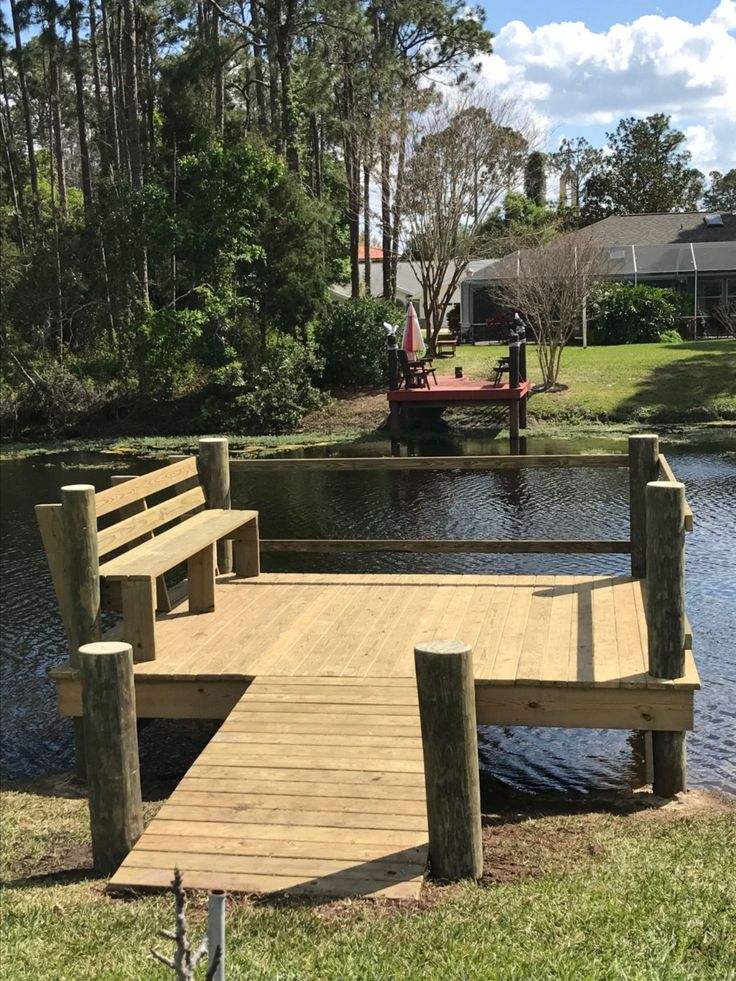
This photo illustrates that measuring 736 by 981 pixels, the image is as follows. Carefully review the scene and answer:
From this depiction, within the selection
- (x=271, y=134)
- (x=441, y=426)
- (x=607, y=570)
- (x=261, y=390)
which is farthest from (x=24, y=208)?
(x=607, y=570)

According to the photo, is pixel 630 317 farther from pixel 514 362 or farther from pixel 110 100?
pixel 110 100

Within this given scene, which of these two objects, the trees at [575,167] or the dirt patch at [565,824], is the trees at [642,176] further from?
the dirt patch at [565,824]

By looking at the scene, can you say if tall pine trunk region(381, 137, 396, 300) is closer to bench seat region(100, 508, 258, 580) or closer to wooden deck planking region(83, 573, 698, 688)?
wooden deck planking region(83, 573, 698, 688)

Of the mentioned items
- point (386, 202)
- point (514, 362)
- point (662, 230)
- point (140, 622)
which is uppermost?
point (662, 230)

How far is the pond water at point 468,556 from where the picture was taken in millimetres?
7094

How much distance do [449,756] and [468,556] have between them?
27.6 ft

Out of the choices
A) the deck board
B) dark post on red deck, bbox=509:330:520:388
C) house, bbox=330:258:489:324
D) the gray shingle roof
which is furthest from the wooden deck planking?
house, bbox=330:258:489:324

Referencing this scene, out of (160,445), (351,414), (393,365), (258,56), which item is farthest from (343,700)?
(258,56)

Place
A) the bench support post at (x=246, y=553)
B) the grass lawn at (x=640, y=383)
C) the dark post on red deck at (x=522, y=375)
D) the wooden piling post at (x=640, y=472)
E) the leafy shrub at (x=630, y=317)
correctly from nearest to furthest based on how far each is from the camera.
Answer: the wooden piling post at (x=640, y=472) < the bench support post at (x=246, y=553) < the dark post on red deck at (x=522, y=375) < the grass lawn at (x=640, y=383) < the leafy shrub at (x=630, y=317)

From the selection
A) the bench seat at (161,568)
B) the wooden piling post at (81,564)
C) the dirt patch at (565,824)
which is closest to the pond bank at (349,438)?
the bench seat at (161,568)

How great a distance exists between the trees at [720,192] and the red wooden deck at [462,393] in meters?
70.5

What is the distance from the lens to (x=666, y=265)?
136ft

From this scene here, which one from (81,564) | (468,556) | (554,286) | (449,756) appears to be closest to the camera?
A: (449,756)

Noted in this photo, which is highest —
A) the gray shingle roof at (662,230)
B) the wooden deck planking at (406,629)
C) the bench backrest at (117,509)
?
the gray shingle roof at (662,230)
